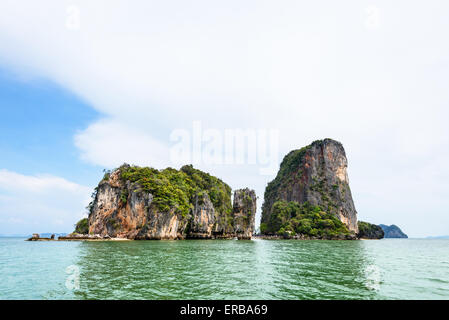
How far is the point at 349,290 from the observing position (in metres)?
12.7

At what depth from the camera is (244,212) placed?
307 ft

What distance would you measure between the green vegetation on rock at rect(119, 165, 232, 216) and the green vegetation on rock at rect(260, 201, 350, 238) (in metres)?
28.7

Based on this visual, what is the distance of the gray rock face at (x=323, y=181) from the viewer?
120 metres

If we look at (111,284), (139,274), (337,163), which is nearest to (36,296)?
(111,284)

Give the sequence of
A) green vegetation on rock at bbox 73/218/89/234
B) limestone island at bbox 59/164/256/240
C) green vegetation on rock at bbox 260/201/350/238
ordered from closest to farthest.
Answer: limestone island at bbox 59/164/256/240 → green vegetation on rock at bbox 73/218/89/234 → green vegetation on rock at bbox 260/201/350/238

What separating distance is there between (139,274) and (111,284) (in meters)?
2.95

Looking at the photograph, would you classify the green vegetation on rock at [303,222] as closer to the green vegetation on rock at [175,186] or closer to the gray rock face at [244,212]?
the gray rock face at [244,212]

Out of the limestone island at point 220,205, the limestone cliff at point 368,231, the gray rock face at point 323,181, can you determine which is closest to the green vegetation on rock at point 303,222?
the limestone island at point 220,205

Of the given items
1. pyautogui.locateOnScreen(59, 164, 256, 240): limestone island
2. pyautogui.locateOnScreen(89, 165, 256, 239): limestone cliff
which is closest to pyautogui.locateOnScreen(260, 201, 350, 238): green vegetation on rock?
pyautogui.locateOnScreen(59, 164, 256, 240): limestone island

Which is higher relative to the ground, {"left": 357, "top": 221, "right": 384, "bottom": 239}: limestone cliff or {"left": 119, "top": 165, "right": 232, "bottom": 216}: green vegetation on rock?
{"left": 119, "top": 165, "right": 232, "bottom": 216}: green vegetation on rock

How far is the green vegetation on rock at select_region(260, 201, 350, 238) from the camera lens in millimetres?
100938

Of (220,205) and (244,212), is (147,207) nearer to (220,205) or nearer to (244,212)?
(220,205)

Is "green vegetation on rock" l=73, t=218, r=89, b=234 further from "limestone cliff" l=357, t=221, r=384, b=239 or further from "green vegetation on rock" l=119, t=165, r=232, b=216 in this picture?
"limestone cliff" l=357, t=221, r=384, b=239
